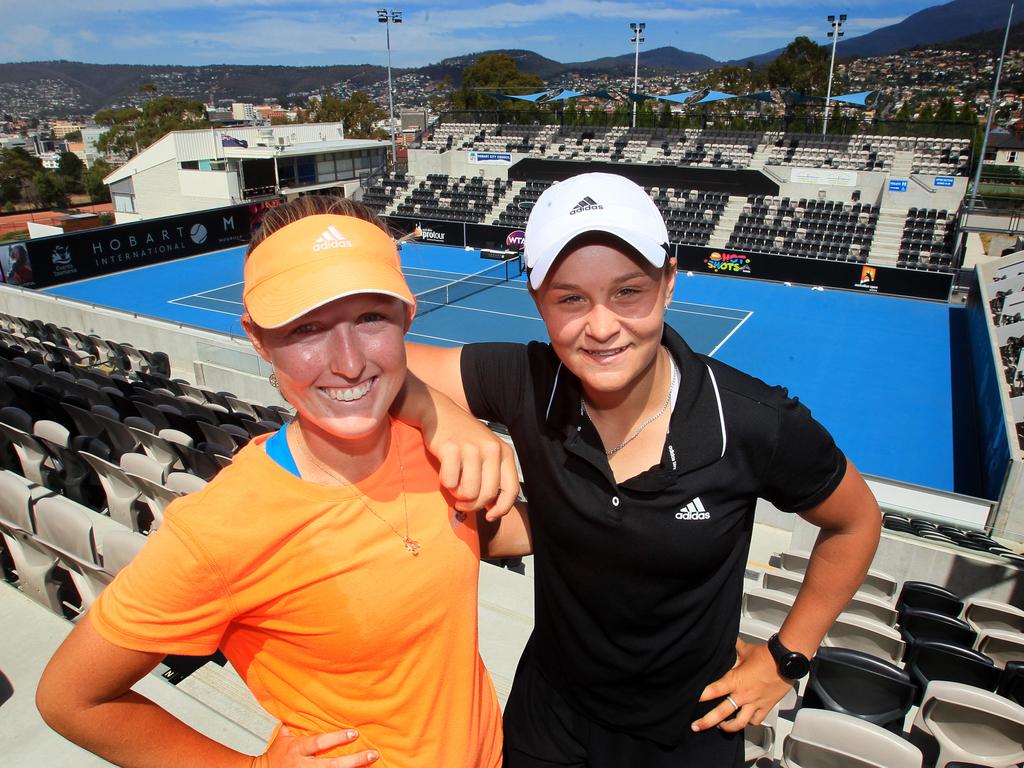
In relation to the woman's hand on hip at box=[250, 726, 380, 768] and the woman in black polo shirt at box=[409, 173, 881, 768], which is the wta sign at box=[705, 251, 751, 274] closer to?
the woman in black polo shirt at box=[409, 173, 881, 768]

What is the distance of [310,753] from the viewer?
5.19ft

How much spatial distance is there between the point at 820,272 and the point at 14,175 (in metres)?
76.1

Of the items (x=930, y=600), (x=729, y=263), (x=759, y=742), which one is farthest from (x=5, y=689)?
(x=729, y=263)

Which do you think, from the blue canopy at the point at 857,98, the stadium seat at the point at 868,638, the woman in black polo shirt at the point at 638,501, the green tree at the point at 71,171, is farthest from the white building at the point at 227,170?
the green tree at the point at 71,171

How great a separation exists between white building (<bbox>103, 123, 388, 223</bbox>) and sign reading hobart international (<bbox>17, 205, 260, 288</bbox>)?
14.1ft

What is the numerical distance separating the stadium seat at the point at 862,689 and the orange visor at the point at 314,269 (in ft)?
12.7

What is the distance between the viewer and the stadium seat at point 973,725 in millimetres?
3793

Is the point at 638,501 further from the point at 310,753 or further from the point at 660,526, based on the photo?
the point at 310,753

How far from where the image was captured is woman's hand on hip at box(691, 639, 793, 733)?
201 cm

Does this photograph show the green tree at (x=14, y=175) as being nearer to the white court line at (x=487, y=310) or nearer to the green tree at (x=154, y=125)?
the green tree at (x=154, y=125)

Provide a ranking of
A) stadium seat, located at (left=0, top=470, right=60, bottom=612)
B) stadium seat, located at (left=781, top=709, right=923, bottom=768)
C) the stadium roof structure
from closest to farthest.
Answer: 1. stadium seat, located at (left=781, top=709, right=923, bottom=768)
2. stadium seat, located at (left=0, top=470, right=60, bottom=612)
3. the stadium roof structure

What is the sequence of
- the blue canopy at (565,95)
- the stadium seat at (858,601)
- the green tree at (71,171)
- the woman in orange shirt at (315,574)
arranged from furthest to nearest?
the green tree at (71,171) → the blue canopy at (565,95) → the stadium seat at (858,601) → the woman in orange shirt at (315,574)

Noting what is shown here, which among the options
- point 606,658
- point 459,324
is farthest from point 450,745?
point 459,324

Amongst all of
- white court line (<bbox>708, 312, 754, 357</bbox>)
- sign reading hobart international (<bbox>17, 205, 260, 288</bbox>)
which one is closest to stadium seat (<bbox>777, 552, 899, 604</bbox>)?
white court line (<bbox>708, 312, 754, 357</bbox>)
